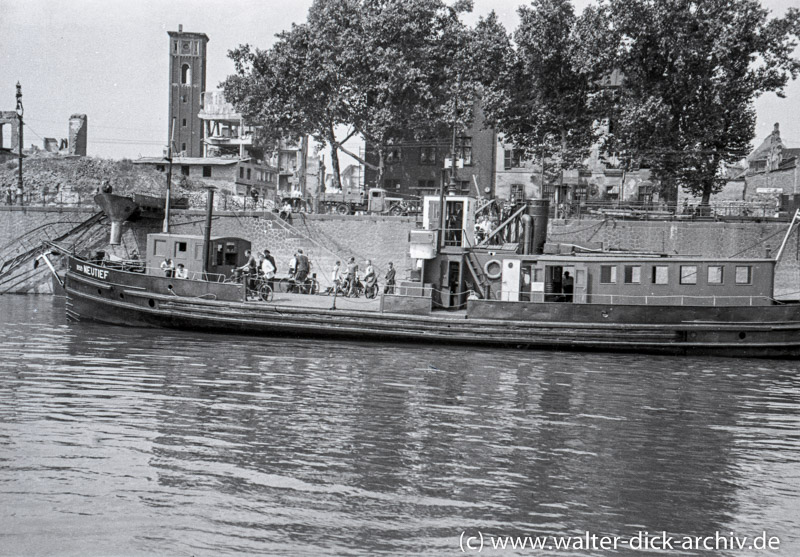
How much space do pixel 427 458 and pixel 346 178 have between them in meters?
77.1

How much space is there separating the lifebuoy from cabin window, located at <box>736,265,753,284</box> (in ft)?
20.4

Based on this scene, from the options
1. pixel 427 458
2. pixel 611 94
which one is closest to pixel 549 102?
pixel 611 94

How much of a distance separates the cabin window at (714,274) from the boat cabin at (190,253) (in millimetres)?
14002

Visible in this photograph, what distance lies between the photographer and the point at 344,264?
36.5 meters

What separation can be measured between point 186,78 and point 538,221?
6233cm

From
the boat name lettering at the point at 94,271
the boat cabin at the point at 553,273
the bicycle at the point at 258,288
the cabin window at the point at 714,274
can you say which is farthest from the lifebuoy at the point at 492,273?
Answer: the boat name lettering at the point at 94,271

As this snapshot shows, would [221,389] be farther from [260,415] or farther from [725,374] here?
[725,374]

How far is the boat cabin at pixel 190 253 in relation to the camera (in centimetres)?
2566

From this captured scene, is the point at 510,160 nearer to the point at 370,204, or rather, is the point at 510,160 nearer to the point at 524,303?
the point at 370,204

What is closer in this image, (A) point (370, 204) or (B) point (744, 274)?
(B) point (744, 274)

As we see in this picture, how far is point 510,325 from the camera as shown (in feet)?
72.0

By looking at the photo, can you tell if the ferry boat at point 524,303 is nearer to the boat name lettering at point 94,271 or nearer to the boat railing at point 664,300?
the boat railing at point 664,300

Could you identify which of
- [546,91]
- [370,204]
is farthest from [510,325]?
[546,91]

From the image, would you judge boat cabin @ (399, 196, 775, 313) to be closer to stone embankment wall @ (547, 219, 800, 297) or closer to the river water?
the river water
